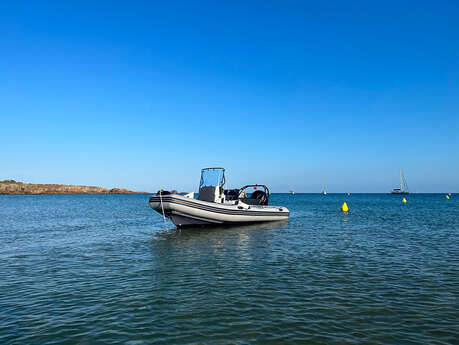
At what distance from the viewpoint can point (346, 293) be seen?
7375 mm

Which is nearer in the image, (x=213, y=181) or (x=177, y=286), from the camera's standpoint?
(x=177, y=286)

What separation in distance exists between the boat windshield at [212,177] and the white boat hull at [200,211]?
1.88 meters

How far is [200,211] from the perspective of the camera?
20.0 metres

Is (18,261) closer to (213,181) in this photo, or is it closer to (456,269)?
(213,181)

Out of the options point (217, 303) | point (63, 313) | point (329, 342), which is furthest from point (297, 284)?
point (63, 313)

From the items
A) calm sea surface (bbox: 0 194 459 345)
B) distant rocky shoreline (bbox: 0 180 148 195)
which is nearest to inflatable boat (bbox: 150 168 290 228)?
calm sea surface (bbox: 0 194 459 345)

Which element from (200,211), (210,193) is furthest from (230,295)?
(210,193)

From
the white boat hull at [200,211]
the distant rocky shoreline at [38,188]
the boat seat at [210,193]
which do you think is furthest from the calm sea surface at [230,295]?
the distant rocky shoreline at [38,188]

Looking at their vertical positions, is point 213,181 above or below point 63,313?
above

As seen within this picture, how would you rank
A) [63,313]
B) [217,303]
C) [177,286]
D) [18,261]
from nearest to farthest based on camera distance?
[63,313]
[217,303]
[177,286]
[18,261]

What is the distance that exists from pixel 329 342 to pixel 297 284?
3215mm

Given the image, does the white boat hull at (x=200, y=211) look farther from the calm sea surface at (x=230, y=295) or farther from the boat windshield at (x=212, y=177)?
the calm sea surface at (x=230, y=295)

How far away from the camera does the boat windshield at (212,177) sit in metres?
22.2

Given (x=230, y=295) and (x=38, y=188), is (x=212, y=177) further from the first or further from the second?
(x=38, y=188)
